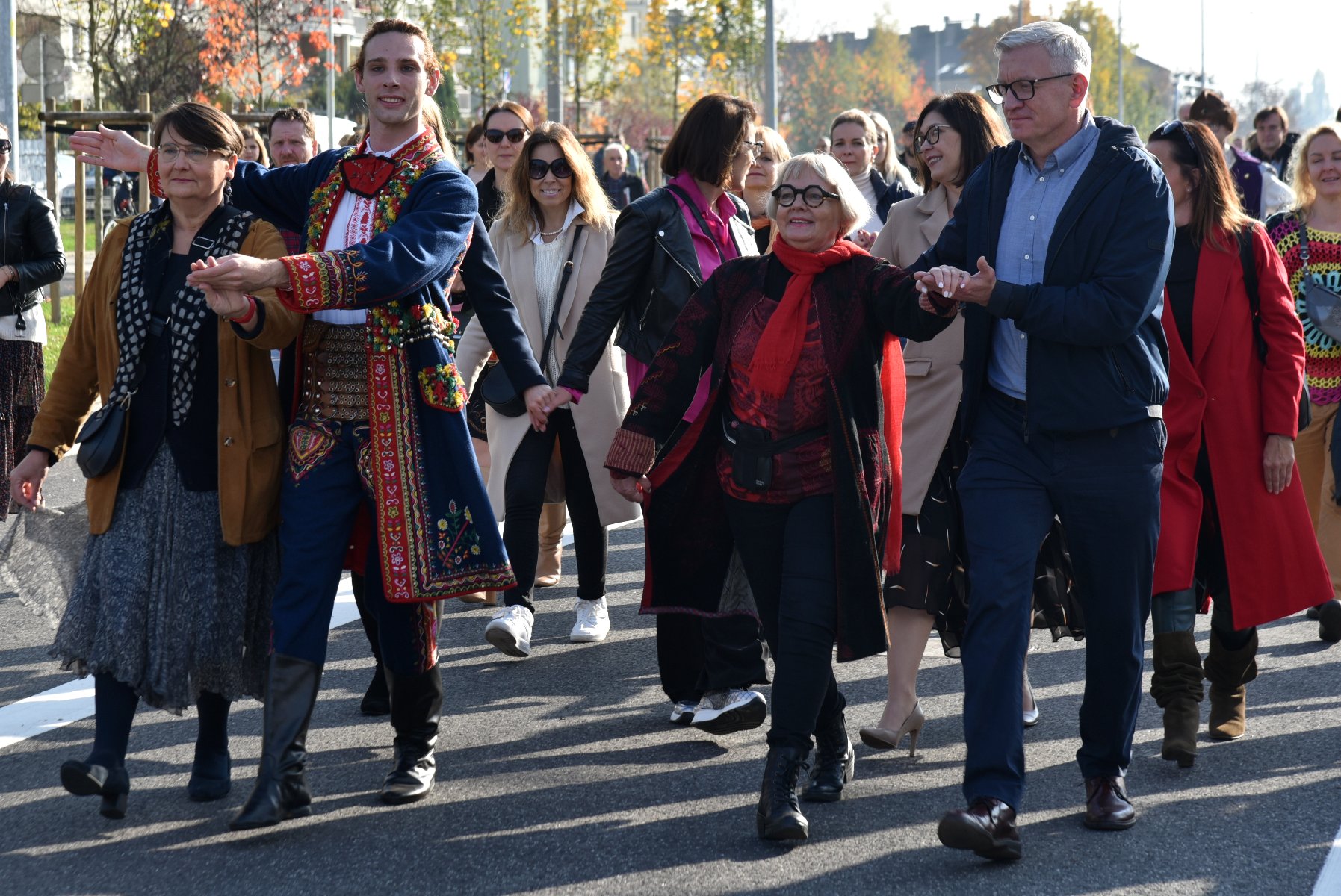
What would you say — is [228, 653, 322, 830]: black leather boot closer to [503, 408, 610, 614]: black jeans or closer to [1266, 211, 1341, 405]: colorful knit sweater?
[503, 408, 610, 614]: black jeans

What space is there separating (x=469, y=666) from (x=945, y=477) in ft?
6.87

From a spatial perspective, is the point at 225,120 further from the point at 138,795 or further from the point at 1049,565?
the point at 1049,565

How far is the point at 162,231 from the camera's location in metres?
4.80

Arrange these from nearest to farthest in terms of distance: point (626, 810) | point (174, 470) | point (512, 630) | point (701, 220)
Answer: point (174, 470) → point (626, 810) → point (701, 220) → point (512, 630)

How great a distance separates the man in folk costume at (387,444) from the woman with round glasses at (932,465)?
136 cm

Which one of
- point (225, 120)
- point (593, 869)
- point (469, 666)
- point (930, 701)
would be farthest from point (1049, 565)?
point (225, 120)

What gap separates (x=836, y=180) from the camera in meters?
4.77

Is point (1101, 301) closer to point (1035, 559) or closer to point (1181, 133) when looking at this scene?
point (1035, 559)

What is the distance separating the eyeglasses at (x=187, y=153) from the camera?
4.71 meters

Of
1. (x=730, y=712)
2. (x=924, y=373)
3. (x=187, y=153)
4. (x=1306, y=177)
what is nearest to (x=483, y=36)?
(x=1306, y=177)

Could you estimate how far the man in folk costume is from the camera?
459cm

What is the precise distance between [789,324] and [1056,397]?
28.8 inches

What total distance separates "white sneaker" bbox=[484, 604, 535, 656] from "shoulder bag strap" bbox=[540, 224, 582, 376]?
102 cm

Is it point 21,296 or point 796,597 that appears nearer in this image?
point 796,597
